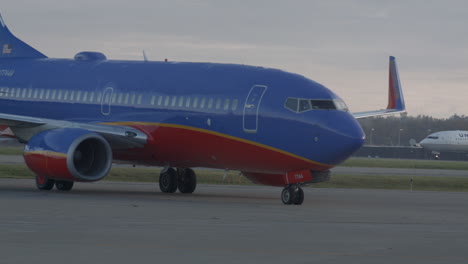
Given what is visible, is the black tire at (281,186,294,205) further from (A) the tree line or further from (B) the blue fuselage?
(A) the tree line

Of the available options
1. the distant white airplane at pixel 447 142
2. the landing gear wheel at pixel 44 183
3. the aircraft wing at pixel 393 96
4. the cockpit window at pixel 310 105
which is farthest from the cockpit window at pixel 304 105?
the distant white airplane at pixel 447 142

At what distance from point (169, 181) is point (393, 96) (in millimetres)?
10120

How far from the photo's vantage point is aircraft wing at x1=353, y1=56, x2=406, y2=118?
127 feet

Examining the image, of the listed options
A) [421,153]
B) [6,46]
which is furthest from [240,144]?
[421,153]

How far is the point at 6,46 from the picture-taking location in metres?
40.6

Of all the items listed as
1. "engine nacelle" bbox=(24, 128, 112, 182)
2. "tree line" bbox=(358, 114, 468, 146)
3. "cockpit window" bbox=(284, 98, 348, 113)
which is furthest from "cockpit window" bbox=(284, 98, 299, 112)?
"tree line" bbox=(358, 114, 468, 146)

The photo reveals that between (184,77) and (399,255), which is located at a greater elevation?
(184,77)

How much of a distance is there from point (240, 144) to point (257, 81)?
6.89 feet

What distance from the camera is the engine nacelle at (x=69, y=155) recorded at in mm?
30656

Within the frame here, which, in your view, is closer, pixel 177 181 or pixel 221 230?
pixel 221 230

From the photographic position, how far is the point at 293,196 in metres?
29.1

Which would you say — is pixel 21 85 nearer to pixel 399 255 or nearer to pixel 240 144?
pixel 240 144

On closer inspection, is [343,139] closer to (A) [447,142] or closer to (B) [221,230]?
(B) [221,230]

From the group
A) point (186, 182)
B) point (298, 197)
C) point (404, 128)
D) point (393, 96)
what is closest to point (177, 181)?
point (186, 182)
